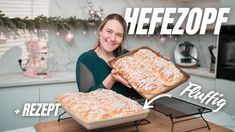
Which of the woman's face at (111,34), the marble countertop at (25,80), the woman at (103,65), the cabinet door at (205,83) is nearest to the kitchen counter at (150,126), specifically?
the woman at (103,65)

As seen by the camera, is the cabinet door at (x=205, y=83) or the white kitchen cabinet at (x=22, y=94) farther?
the cabinet door at (x=205, y=83)

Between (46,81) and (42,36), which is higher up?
(42,36)

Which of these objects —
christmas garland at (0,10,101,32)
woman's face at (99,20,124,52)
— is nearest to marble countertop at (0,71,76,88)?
christmas garland at (0,10,101,32)

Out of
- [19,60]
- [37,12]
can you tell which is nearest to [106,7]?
[37,12]

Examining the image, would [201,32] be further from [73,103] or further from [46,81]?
[73,103]

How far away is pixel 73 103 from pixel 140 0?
234 centimetres

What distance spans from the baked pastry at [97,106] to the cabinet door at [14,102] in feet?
4.15

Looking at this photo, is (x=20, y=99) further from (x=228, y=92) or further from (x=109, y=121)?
(x=228, y=92)

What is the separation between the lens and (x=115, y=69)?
3.29ft

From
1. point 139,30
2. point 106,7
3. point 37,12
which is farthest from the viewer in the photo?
point 139,30

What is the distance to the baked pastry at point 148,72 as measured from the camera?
86 cm

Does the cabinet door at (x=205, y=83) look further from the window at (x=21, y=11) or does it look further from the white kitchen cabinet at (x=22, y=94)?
the window at (x=21, y=11)

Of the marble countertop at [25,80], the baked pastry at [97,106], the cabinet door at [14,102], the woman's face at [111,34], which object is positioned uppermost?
the woman's face at [111,34]

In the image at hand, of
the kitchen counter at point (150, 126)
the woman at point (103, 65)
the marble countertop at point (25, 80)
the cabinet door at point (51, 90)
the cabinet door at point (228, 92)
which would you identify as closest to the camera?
the kitchen counter at point (150, 126)
